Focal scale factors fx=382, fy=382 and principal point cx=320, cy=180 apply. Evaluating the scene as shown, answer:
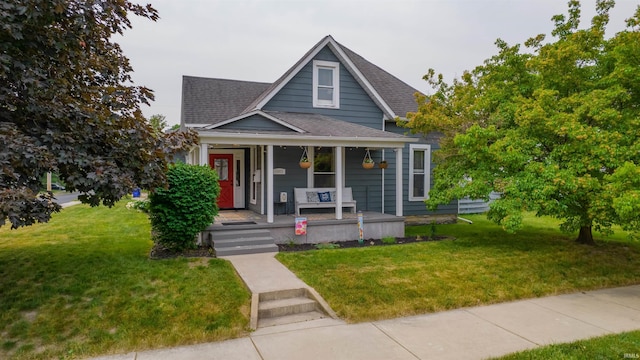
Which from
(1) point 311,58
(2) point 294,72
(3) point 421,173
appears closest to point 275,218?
(2) point 294,72

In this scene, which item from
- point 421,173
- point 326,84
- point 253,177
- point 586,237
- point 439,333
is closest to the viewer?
point 439,333

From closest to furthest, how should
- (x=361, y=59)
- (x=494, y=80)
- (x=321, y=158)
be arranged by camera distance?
(x=494, y=80)
(x=321, y=158)
(x=361, y=59)

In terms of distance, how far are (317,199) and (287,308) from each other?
6.45 metres

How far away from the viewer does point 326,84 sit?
1302 cm

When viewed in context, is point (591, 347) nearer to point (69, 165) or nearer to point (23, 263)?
point (69, 165)

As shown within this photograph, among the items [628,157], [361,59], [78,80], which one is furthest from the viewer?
[361,59]

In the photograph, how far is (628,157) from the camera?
712 centimetres

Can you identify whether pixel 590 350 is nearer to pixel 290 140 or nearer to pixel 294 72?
pixel 290 140

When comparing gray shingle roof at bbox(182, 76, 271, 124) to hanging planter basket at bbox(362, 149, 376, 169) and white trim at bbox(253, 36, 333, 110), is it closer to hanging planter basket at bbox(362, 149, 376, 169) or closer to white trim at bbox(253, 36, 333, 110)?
white trim at bbox(253, 36, 333, 110)

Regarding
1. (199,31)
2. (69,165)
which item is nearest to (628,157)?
(69,165)

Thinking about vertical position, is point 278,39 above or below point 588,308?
above

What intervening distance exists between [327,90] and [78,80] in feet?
27.8

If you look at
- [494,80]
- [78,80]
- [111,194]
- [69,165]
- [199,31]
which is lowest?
[111,194]

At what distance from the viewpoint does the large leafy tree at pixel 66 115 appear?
4.31 meters
